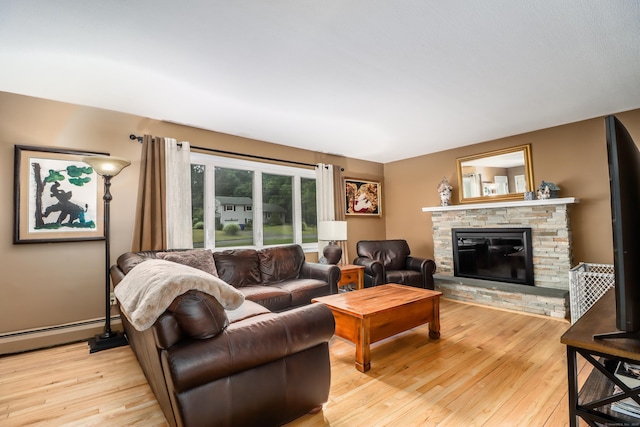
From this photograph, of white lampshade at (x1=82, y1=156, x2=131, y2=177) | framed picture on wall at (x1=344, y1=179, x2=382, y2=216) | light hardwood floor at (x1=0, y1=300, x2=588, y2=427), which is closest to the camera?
light hardwood floor at (x1=0, y1=300, x2=588, y2=427)

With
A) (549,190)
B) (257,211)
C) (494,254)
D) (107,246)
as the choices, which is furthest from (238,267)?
(549,190)

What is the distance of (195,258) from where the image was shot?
3102 mm

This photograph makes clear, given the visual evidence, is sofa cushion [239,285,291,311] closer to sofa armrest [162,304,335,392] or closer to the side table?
the side table

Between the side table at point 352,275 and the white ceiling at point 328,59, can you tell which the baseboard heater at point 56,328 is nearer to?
the white ceiling at point 328,59

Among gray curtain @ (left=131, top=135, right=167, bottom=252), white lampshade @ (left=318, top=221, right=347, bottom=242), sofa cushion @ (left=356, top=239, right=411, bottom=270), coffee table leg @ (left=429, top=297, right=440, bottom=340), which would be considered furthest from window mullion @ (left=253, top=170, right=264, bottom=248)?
coffee table leg @ (left=429, top=297, right=440, bottom=340)

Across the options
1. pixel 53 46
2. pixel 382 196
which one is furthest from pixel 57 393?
pixel 382 196

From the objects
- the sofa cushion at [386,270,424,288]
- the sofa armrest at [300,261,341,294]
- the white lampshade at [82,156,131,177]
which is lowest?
the sofa cushion at [386,270,424,288]

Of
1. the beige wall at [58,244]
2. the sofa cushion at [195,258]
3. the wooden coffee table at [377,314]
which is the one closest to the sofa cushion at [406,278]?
the wooden coffee table at [377,314]

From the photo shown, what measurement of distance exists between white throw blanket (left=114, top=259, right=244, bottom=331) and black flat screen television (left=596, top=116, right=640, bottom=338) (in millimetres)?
1552

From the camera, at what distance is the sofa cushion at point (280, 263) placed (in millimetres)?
3697

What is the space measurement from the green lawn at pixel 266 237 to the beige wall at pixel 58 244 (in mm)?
811

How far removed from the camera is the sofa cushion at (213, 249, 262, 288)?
3365mm

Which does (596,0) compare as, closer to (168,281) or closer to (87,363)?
(168,281)

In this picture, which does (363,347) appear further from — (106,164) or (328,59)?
(106,164)
